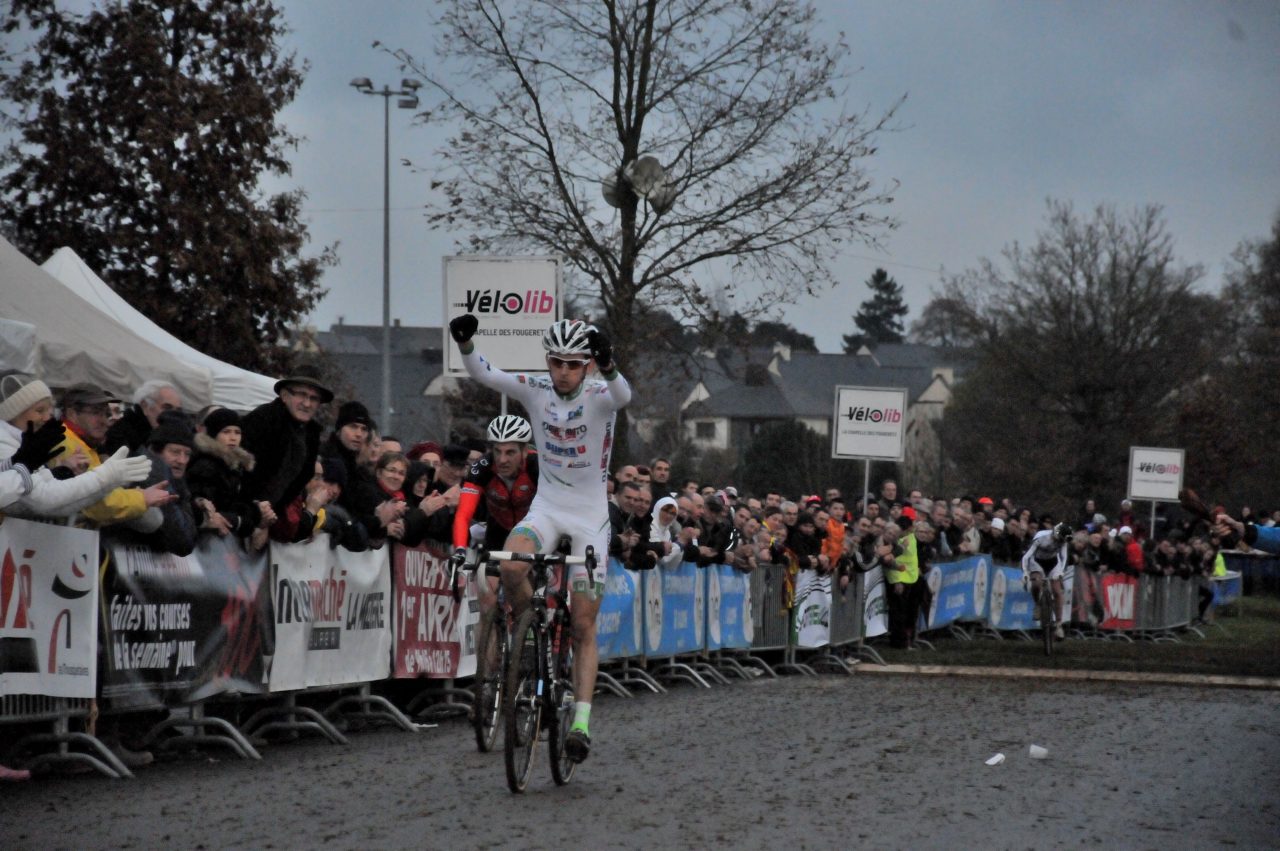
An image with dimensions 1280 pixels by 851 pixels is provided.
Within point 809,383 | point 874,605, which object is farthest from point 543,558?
point 809,383

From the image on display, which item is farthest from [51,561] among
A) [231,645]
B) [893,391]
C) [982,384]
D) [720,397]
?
[720,397]

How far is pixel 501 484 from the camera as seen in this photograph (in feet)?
34.7

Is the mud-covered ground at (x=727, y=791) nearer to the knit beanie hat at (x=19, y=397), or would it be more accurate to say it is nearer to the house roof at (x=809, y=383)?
the knit beanie hat at (x=19, y=397)

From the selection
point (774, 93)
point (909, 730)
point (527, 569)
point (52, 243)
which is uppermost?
point (774, 93)

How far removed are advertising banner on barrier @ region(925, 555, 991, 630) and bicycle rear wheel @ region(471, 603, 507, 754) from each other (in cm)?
1649

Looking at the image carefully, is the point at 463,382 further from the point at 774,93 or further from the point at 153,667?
the point at 153,667

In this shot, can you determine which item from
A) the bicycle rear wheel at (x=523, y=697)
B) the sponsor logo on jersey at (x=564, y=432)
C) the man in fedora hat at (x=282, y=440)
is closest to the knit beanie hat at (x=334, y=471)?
the man in fedora hat at (x=282, y=440)

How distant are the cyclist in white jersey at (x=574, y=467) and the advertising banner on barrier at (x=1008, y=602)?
2161 cm

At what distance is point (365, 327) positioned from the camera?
162375 millimetres

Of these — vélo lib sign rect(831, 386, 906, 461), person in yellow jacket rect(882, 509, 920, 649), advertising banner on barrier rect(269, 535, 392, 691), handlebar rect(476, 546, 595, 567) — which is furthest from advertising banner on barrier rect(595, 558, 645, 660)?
vélo lib sign rect(831, 386, 906, 461)

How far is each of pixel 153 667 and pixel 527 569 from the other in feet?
6.74

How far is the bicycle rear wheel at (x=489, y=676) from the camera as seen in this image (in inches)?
384

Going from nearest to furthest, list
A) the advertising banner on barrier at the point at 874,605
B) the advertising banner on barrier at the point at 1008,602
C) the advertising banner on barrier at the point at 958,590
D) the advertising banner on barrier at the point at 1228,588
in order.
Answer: the advertising banner on barrier at the point at 874,605 → the advertising banner on barrier at the point at 958,590 → the advertising banner on barrier at the point at 1008,602 → the advertising banner on barrier at the point at 1228,588

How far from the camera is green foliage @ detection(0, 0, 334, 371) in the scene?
28594 millimetres
